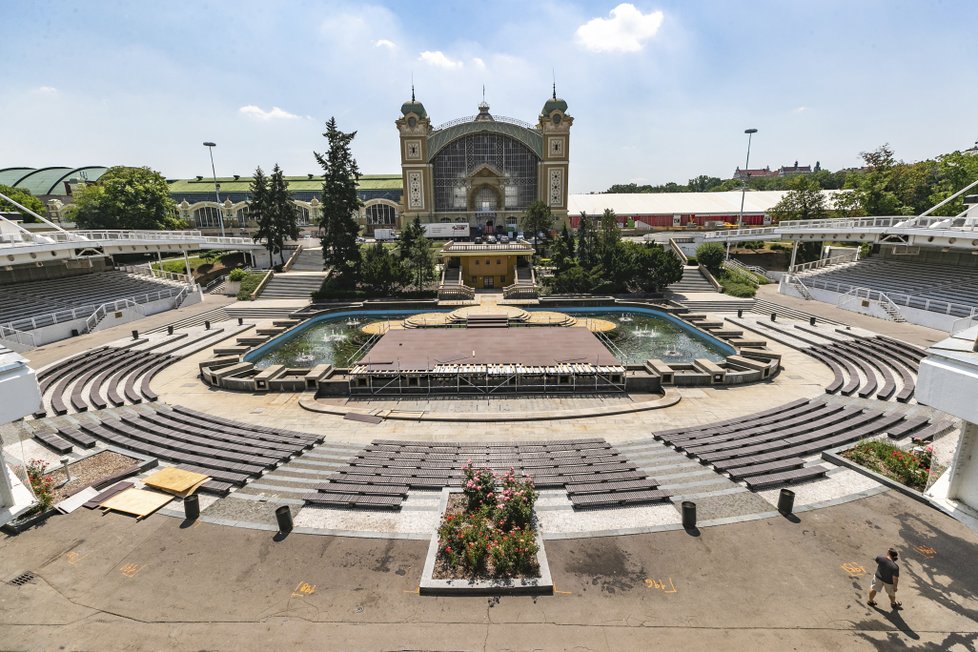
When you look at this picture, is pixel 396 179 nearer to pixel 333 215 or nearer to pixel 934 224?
pixel 333 215

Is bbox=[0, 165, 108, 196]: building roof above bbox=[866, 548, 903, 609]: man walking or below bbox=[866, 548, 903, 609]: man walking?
above

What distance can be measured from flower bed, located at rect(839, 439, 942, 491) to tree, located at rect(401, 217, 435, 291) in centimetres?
3918

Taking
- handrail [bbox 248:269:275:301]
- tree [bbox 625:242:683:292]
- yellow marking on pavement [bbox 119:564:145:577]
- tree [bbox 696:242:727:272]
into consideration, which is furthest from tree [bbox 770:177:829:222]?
yellow marking on pavement [bbox 119:564:145:577]

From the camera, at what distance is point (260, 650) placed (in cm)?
841

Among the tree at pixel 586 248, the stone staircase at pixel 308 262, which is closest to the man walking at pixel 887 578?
the tree at pixel 586 248

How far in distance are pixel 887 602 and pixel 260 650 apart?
12.7 meters

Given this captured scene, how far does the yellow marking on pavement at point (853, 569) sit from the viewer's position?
33.4 feet

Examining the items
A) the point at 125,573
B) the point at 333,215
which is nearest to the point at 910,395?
the point at 125,573

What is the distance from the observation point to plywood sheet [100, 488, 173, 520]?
41.2 ft

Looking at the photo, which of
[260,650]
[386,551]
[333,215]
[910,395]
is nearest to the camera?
[260,650]

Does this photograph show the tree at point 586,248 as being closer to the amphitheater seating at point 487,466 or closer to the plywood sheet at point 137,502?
the amphitheater seating at point 487,466

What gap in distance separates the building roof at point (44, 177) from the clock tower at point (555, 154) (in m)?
91.3

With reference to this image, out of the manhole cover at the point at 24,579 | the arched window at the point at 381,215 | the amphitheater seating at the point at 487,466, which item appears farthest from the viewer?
the arched window at the point at 381,215

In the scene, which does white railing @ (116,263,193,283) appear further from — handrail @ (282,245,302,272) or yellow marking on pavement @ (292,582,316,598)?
yellow marking on pavement @ (292,582,316,598)
